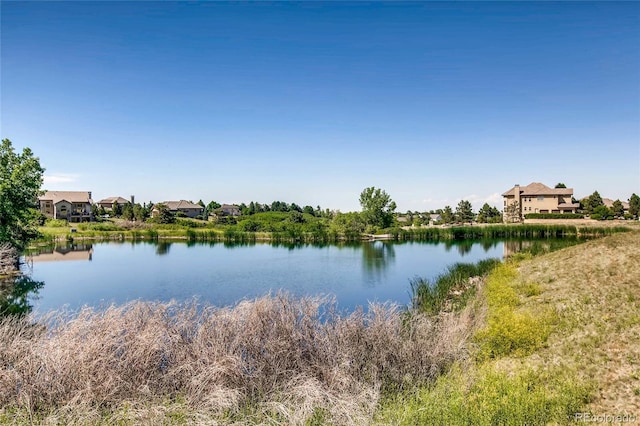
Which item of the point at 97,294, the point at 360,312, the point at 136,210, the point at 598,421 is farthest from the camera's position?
the point at 136,210

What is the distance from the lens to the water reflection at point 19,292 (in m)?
17.7

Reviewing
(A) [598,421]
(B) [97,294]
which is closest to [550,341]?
(A) [598,421]

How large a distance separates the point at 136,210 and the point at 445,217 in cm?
6285

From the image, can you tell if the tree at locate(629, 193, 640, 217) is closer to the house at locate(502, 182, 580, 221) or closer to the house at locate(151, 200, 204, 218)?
the house at locate(502, 182, 580, 221)

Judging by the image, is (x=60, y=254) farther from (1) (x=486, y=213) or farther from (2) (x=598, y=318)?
(1) (x=486, y=213)

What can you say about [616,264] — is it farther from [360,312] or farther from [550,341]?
[360,312]

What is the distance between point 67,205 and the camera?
78.1m

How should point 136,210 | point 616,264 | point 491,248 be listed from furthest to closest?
point 136,210
point 491,248
point 616,264

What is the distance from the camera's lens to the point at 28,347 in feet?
24.5

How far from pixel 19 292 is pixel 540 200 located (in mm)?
81805

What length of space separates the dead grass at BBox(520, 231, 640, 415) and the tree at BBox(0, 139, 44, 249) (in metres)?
A: 25.6

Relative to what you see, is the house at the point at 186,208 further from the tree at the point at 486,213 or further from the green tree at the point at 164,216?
the tree at the point at 486,213

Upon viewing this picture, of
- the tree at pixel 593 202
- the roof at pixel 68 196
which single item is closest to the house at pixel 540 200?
the tree at pixel 593 202

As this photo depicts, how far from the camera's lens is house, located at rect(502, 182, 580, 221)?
243ft
